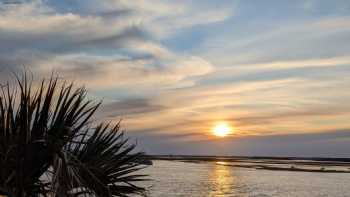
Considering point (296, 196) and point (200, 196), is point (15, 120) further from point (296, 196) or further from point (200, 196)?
point (296, 196)

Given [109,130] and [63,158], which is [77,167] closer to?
[63,158]

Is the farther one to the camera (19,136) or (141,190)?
(141,190)

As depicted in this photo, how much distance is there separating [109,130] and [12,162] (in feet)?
4.22

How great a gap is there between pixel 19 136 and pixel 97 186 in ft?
3.36

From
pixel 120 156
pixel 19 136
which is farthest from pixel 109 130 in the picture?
pixel 19 136

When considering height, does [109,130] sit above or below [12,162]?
above

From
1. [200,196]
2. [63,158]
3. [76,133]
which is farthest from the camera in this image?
[200,196]

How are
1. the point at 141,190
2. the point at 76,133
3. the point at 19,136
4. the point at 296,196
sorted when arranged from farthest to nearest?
the point at 296,196, the point at 141,190, the point at 76,133, the point at 19,136

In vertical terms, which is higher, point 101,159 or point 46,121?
point 46,121

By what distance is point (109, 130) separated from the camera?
21.5 ft

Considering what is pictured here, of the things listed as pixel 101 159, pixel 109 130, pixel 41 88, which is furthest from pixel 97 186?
pixel 41 88

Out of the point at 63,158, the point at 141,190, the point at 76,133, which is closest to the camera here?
the point at 63,158

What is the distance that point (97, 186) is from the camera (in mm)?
5895

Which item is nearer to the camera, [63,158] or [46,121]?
[63,158]
